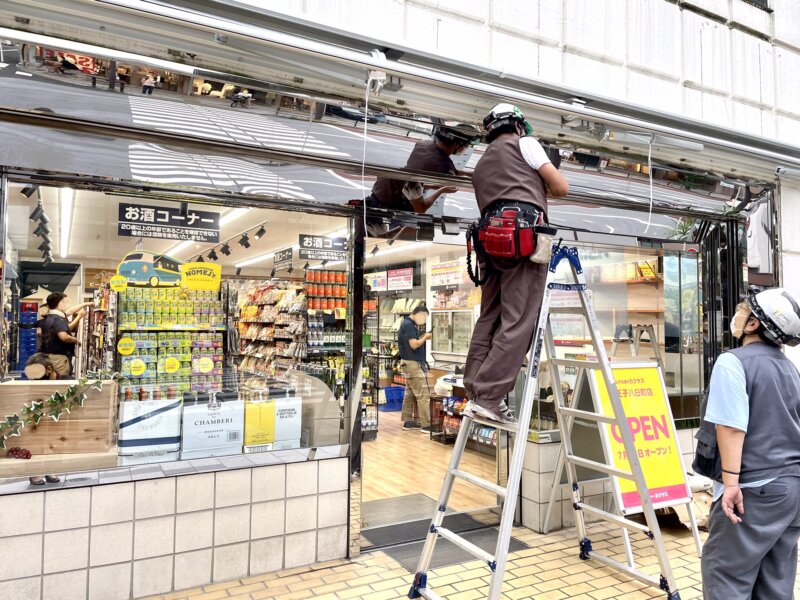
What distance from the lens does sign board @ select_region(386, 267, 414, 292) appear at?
7.41 meters

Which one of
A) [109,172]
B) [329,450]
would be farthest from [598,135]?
[109,172]

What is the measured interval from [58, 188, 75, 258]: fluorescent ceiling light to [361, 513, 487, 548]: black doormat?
8.61ft

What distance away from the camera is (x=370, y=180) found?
11.8 feet

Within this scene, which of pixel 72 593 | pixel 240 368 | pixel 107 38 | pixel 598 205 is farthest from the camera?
pixel 598 205

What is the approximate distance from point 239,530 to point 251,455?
16.7 inches

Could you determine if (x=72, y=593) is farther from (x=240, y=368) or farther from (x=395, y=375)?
(x=395, y=375)

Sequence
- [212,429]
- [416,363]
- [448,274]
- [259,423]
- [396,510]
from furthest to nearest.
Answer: [416,363] → [448,274] → [396,510] → [259,423] → [212,429]

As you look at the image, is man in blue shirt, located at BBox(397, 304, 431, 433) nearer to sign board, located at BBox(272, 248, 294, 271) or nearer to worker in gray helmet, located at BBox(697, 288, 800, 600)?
sign board, located at BBox(272, 248, 294, 271)

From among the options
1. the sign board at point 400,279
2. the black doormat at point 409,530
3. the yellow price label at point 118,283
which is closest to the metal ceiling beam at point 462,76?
the yellow price label at point 118,283

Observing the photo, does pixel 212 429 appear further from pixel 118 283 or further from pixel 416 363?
pixel 416 363

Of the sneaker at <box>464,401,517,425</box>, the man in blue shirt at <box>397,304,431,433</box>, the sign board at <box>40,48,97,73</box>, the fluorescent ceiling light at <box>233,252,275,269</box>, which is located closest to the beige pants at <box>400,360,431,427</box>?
the man in blue shirt at <box>397,304,431,433</box>

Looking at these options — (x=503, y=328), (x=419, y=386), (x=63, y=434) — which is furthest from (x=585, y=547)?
(x=419, y=386)

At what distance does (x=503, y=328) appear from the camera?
258 centimetres

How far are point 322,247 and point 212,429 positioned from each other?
51.6 inches
